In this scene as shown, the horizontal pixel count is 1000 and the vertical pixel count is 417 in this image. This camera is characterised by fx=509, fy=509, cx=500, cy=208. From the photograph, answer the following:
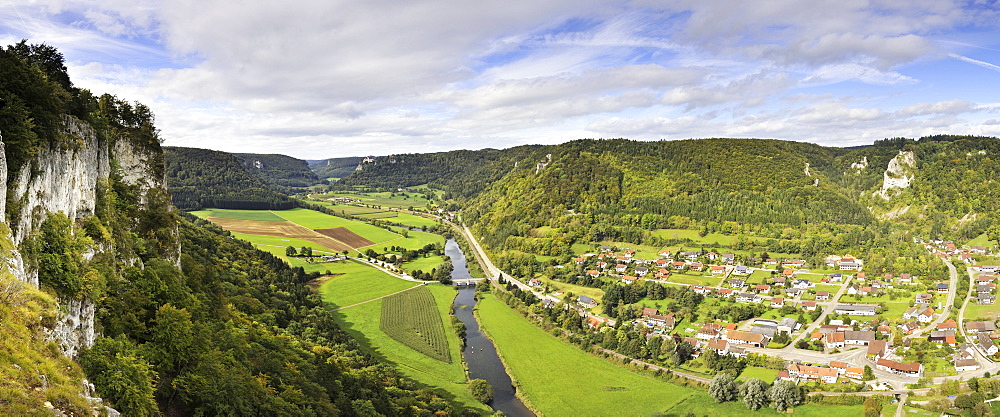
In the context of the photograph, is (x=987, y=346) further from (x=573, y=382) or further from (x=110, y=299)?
(x=110, y=299)

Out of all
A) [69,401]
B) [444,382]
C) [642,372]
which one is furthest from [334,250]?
[69,401]

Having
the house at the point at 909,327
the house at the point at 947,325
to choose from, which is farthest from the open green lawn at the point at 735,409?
the house at the point at 947,325

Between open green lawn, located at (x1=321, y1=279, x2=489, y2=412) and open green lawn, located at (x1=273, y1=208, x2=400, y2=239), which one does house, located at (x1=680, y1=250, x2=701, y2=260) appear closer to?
open green lawn, located at (x1=321, y1=279, x2=489, y2=412)

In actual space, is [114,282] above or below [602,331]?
above

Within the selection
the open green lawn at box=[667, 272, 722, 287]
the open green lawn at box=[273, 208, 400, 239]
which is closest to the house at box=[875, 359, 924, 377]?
the open green lawn at box=[667, 272, 722, 287]

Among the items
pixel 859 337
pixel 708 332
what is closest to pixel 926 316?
pixel 859 337

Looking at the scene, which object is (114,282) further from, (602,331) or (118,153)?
(602,331)
